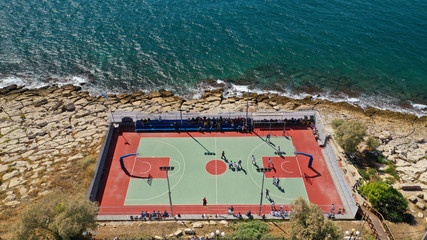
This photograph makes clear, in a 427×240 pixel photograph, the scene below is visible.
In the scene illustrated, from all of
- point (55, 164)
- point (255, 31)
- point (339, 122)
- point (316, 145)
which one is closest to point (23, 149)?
point (55, 164)

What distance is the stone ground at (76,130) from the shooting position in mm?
46250

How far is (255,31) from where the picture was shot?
85875mm

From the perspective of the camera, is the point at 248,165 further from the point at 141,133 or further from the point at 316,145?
the point at 141,133

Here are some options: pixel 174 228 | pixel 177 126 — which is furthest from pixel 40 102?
pixel 174 228

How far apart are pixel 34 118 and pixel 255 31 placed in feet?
199

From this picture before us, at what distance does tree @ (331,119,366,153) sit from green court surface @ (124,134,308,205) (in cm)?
833

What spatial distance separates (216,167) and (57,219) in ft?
77.7

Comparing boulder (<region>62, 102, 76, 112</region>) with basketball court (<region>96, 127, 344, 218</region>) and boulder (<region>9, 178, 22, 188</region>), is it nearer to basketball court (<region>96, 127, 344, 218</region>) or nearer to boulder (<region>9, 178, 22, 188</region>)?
basketball court (<region>96, 127, 344, 218</region>)

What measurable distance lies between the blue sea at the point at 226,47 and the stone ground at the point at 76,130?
4.18 metres

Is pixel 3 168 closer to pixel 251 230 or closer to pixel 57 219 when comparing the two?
pixel 57 219

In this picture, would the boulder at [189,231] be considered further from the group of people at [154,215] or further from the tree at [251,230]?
the tree at [251,230]

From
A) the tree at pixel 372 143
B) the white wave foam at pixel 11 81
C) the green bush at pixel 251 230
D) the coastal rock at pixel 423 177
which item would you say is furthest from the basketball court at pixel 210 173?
the white wave foam at pixel 11 81

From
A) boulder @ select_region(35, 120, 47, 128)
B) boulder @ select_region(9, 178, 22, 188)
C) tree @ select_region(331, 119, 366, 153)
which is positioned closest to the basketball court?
tree @ select_region(331, 119, 366, 153)

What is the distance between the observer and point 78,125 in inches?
2315
